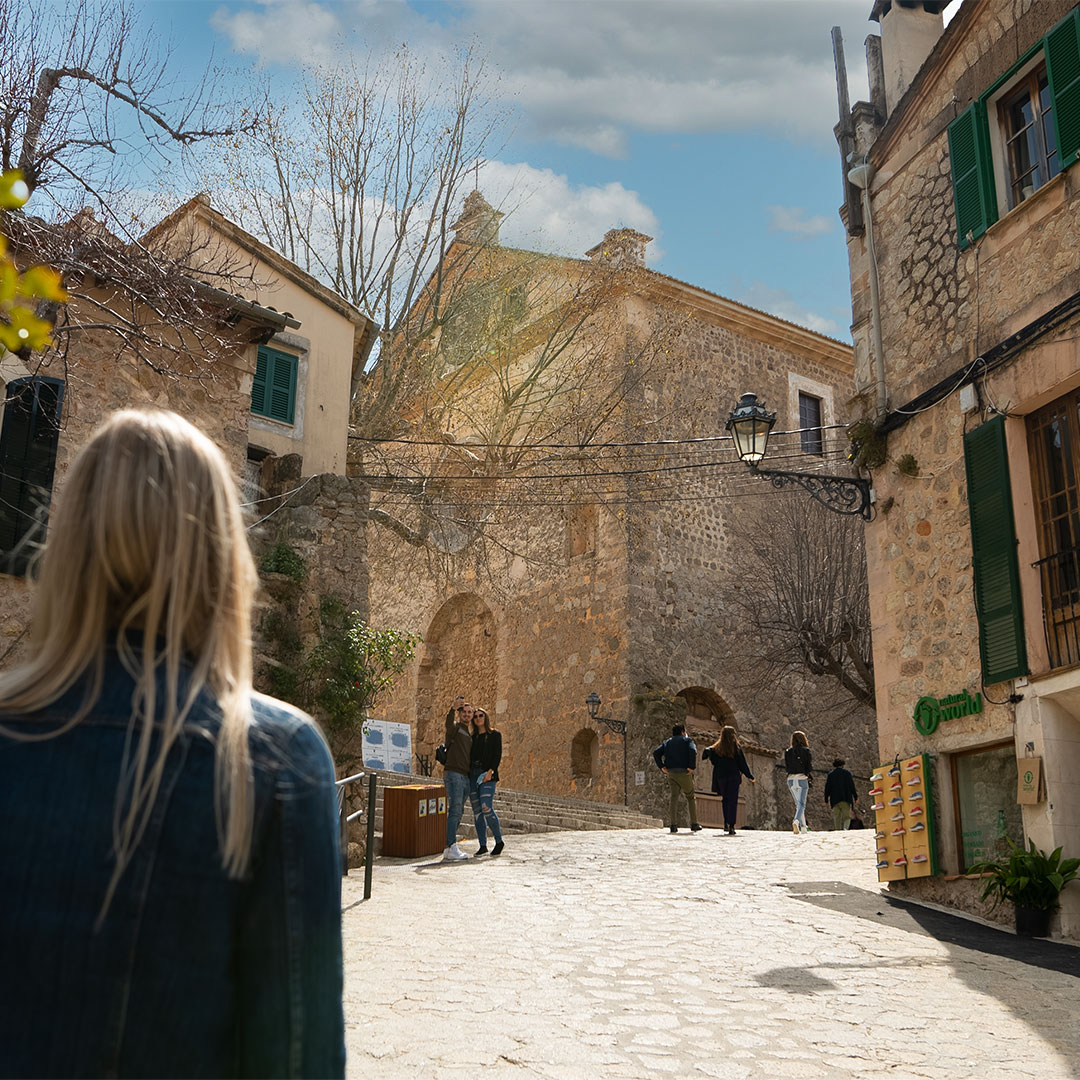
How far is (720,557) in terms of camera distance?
26.1 metres

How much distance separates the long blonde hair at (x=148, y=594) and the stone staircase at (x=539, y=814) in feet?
43.6

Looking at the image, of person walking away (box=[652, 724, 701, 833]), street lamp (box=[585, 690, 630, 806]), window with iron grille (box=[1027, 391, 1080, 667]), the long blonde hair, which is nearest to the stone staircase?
person walking away (box=[652, 724, 701, 833])

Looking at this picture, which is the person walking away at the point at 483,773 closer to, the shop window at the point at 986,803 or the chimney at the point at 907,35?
the shop window at the point at 986,803

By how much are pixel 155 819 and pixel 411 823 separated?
39.7 ft

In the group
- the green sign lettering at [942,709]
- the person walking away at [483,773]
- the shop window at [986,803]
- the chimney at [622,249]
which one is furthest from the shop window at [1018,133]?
the chimney at [622,249]

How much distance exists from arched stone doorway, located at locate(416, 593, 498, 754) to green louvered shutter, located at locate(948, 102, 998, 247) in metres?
17.7

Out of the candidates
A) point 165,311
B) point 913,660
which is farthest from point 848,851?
point 165,311

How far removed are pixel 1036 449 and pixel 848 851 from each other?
565 centimetres

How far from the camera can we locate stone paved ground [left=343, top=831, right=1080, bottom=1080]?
537cm

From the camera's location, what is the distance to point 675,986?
271 inches

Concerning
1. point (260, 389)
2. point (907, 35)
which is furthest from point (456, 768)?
point (907, 35)

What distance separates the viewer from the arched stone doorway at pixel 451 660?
92.0 feet

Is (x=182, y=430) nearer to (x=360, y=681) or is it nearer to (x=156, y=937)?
(x=156, y=937)

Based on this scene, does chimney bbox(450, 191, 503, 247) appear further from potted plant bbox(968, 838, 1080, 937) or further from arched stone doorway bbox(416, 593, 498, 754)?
potted plant bbox(968, 838, 1080, 937)
